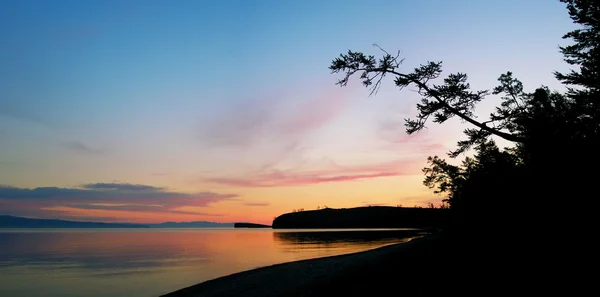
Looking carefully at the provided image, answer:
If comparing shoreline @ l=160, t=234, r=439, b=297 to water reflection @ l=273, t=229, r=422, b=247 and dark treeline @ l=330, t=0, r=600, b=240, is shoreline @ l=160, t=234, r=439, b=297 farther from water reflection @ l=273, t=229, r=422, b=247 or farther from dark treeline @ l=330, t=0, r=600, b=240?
water reflection @ l=273, t=229, r=422, b=247

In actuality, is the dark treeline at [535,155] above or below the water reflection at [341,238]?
above

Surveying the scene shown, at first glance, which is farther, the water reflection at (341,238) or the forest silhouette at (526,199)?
the water reflection at (341,238)

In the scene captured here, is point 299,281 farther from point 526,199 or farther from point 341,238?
point 341,238

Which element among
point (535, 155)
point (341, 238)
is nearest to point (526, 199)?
point (535, 155)

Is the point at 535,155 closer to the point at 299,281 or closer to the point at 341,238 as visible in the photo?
the point at 299,281

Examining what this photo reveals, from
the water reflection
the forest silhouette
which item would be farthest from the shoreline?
the water reflection

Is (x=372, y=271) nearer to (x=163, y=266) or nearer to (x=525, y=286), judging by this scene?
(x=525, y=286)

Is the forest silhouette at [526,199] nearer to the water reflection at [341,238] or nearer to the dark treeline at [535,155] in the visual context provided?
the dark treeline at [535,155]

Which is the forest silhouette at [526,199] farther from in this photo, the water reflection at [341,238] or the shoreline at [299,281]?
the water reflection at [341,238]

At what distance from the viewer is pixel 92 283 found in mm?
30859

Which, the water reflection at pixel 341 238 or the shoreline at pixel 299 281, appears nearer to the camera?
the shoreline at pixel 299 281

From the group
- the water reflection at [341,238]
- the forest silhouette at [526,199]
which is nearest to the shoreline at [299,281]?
the forest silhouette at [526,199]

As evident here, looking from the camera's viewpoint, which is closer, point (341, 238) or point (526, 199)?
point (526, 199)

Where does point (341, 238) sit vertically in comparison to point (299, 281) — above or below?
below
